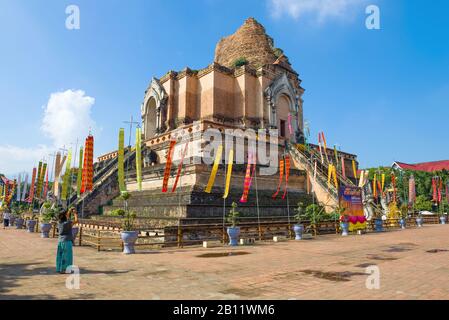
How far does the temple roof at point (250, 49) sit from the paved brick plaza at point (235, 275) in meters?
29.1

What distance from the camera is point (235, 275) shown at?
25.2 ft

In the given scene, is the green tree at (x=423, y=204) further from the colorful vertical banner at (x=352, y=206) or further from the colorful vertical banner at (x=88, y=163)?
the colorful vertical banner at (x=88, y=163)

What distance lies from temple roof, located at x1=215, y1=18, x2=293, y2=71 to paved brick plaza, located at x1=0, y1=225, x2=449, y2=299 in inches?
1144

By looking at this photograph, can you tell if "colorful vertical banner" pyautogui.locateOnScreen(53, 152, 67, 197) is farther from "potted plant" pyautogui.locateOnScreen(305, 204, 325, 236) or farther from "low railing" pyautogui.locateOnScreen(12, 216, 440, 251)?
"potted plant" pyautogui.locateOnScreen(305, 204, 325, 236)

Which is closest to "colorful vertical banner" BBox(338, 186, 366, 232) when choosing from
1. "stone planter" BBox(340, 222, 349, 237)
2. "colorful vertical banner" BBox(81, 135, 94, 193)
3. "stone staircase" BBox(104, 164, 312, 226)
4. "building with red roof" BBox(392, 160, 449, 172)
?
"stone planter" BBox(340, 222, 349, 237)

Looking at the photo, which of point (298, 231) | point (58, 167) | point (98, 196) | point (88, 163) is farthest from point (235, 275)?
point (58, 167)

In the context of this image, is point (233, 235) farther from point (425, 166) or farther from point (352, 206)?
point (425, 166)

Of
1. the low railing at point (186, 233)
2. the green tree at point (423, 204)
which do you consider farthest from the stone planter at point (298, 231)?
the green tree at point (423, 204)

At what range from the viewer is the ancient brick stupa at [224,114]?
65.5 feet

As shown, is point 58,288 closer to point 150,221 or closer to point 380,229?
point 150,221

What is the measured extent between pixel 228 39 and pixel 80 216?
29.8 metres

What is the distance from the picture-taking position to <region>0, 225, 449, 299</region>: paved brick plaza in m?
5.95

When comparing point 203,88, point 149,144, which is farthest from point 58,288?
point 203,88
